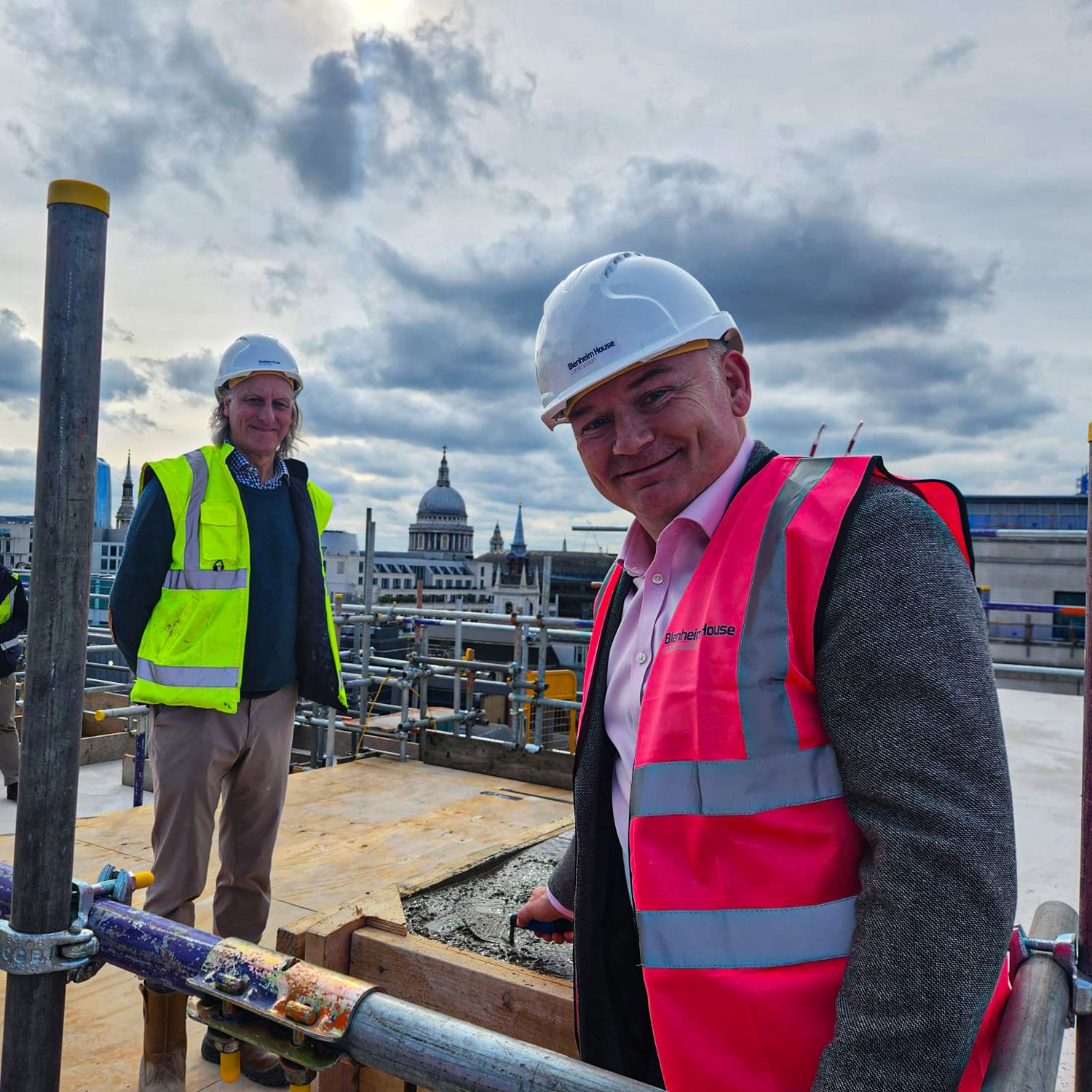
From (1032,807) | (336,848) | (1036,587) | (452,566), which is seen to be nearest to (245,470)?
(336,848)

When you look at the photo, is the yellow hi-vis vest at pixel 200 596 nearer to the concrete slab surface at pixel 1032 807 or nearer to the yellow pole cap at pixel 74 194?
the concrete slab surface at pixel 1032 807

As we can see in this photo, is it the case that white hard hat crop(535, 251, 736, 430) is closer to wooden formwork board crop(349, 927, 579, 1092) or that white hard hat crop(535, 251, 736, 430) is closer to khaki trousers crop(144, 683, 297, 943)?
wooden formwork board crop(349, 927, 579, 1092)

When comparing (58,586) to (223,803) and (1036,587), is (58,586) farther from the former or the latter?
(1036,587)

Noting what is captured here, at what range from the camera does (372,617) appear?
329 inches

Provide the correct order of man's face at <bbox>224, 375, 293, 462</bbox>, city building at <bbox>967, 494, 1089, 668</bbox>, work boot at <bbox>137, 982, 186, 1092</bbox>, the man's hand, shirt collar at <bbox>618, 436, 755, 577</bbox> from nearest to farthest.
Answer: shirt collar at <bbox>618, 436, 755, 577</bbox>
the man's hand
work boot at <bbox>137, 982, 186, 1092</bbox>
man's face at <bbox>224, 375, 293, 462</bbox>
city building at <bbox>967, 494, 1089, 668</bbox>

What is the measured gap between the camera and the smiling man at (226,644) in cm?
291

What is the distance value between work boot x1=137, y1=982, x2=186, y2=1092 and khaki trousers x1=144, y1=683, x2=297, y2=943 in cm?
25

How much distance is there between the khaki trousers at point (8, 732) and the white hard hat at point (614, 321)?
6901 mm

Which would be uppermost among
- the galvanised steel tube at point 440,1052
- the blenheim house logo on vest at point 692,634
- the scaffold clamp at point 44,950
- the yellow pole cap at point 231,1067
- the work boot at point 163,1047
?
the blenheim house logo on vest at point 692,634

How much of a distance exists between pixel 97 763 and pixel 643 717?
883 cm

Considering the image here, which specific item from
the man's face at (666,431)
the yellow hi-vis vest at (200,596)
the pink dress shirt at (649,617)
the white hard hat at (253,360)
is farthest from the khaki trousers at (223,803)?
the man's face at (666,431)

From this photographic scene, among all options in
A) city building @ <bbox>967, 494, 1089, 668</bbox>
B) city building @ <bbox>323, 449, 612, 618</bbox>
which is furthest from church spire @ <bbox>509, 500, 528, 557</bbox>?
city building @ <bbox>967, 494, 1089, 668</bbox>

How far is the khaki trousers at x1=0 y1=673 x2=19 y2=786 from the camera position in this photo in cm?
676

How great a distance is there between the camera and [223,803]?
10.3ft
